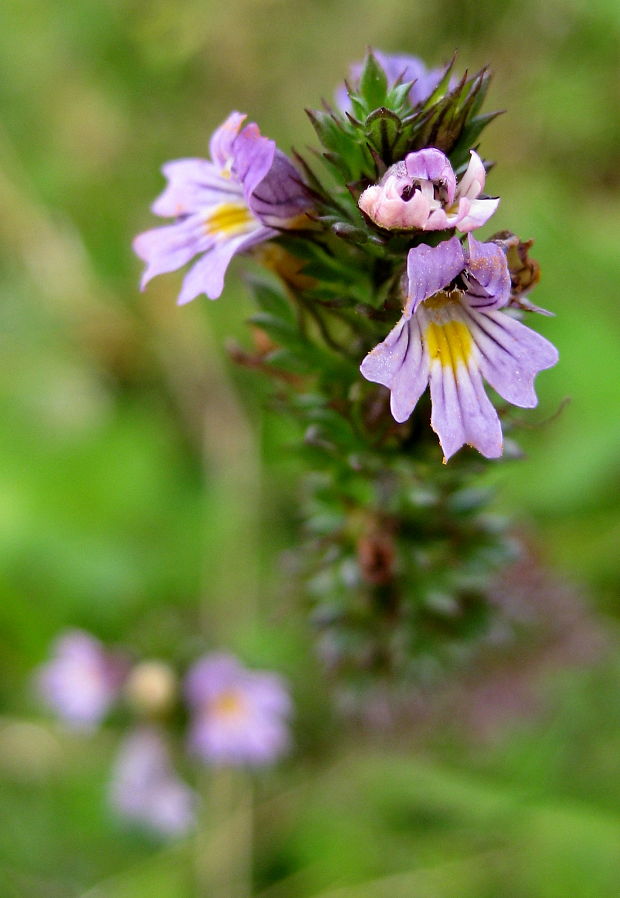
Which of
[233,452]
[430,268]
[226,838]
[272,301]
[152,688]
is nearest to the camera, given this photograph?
[430,268]

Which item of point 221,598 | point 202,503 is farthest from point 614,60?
point 221,598

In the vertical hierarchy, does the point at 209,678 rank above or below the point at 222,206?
below

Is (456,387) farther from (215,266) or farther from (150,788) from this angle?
(150,788)

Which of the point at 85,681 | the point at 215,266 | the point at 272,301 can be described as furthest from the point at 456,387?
the point at 85,681

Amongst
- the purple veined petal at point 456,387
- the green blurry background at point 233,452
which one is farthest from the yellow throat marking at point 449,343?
the green blurry background at point 233,452

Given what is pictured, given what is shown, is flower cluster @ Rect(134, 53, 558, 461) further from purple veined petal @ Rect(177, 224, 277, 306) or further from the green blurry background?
the green blurry background

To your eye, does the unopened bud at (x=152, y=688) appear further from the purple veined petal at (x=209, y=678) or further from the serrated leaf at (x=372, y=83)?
the serrated leaf at (x=372, y=83)

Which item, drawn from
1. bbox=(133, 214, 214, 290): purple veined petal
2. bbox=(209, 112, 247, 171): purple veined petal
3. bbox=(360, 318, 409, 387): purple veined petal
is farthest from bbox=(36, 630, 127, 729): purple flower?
bbox=(360, 318, 409, 387): purple veined petal
